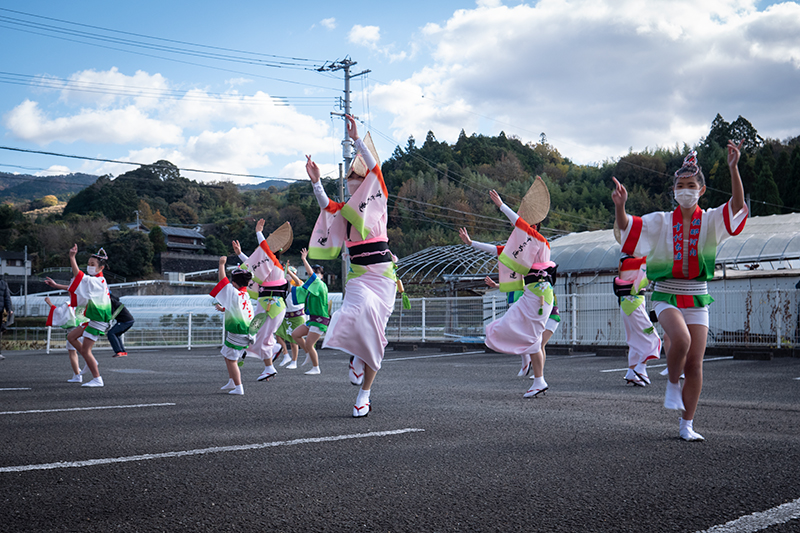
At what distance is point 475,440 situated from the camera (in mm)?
4180

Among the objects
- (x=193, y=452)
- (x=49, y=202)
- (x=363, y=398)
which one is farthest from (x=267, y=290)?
(x=49, y=202)

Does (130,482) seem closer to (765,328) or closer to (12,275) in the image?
(765,328)

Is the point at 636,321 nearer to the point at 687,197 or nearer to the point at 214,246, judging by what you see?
the point at 687,197

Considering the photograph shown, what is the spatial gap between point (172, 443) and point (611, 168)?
4871 centimetres

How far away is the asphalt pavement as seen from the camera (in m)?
2.61

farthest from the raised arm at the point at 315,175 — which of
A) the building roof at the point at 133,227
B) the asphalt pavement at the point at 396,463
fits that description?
the building roof at the point at 133,227

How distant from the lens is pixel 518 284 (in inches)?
303

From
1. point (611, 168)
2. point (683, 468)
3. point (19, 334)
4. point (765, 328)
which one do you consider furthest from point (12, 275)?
point (683, 468)

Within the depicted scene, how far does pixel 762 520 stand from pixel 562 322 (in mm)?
14328

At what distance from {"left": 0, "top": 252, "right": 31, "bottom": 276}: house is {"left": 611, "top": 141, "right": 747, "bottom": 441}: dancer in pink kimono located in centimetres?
5675

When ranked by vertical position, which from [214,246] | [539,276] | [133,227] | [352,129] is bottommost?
[539,276]

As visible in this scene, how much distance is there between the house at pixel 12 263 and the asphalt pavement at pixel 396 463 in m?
52.0

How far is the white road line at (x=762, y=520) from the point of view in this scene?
2414 millimetres

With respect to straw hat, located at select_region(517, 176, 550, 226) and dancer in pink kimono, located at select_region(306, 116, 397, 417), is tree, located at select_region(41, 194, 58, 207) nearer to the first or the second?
straw hat, located at select_region(517, 176, 550, 226)
